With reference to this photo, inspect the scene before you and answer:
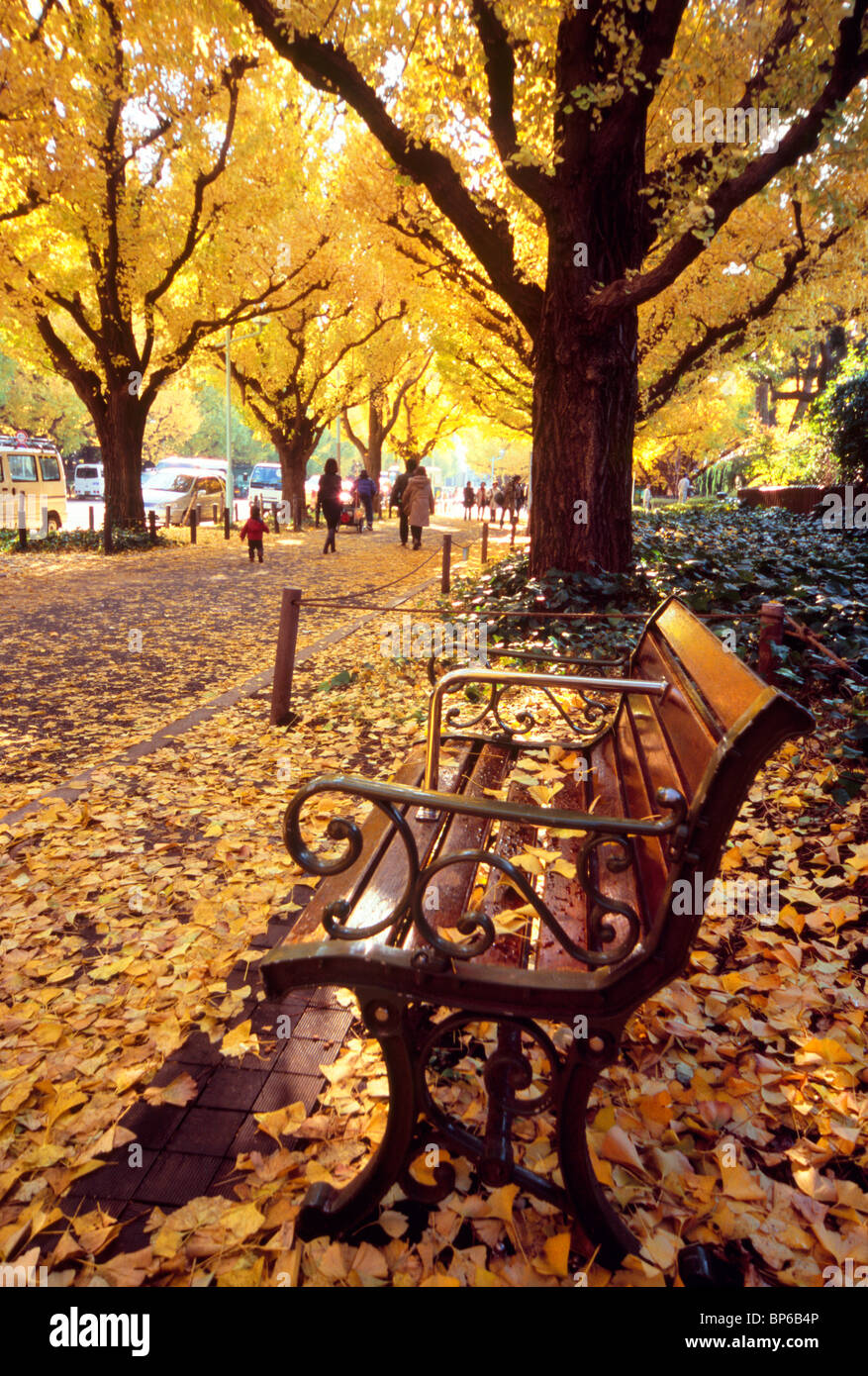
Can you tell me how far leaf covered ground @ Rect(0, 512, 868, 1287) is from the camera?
1973 millimetres

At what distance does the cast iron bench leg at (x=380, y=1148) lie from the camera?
186 cm

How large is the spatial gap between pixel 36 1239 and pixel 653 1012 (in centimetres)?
193

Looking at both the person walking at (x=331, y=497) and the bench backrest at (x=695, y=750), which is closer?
the bench backrest at (x=695, y=750)

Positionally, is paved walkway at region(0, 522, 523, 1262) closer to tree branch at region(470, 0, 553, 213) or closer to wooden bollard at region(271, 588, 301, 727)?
wooden bollard at region(271, 588, 301, 727)

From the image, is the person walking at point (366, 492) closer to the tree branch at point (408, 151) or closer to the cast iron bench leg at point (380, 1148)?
the tree branch at point (408, 151)

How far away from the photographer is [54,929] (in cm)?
338

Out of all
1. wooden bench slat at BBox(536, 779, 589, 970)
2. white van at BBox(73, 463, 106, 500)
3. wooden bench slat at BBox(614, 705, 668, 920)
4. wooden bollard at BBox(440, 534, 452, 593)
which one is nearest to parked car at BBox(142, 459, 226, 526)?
white van at BBox(73, 463, 106, 500)

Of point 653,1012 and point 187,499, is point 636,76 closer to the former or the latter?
point 653,1012

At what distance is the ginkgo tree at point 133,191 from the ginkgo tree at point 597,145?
4.59 metres

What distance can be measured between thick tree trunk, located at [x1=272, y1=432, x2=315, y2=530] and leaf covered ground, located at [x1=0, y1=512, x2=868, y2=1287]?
25028 mm
